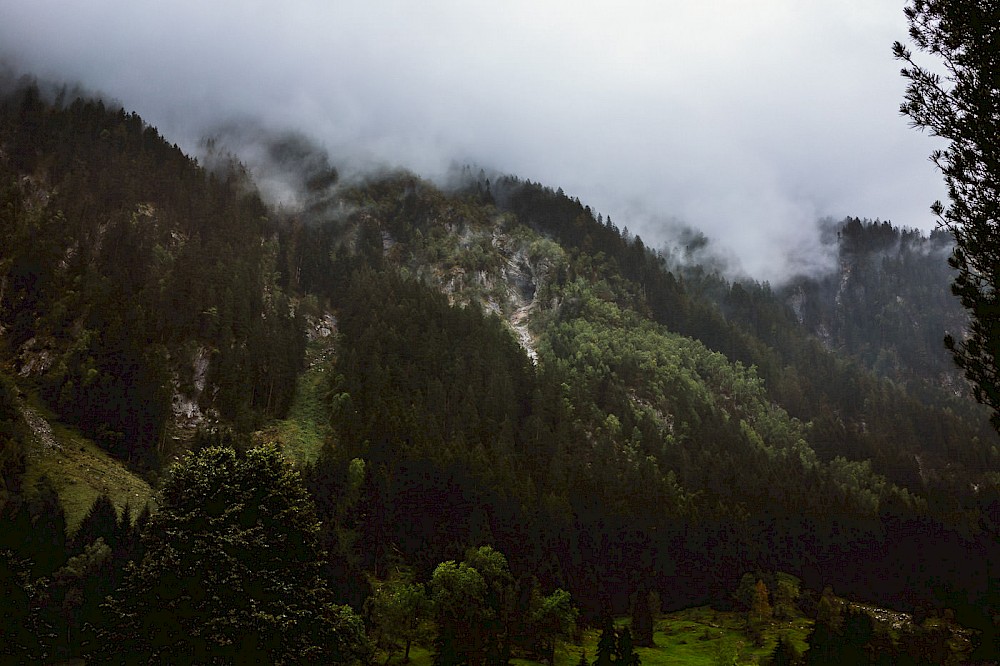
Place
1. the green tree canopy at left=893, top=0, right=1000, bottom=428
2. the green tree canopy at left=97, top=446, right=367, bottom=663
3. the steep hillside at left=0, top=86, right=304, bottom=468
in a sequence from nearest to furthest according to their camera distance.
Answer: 1. the green tree canopy at left=893, top=0, right=1000, bottom=428
2. the green tree canopy at left=97, top=446, right=367, bottom=663
3. the steep hillside at left=0, top=86, right=304, bottom=468

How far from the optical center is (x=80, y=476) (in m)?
86.0

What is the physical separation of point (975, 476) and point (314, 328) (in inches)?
7339

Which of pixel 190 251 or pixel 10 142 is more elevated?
pixel 10 142

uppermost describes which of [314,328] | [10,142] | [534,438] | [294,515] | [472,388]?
[10,142]

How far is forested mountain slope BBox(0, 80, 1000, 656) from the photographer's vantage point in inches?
4011

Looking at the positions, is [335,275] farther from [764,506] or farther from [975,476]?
[975,476]

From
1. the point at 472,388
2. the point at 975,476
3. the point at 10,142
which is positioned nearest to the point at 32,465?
the point at 472,388

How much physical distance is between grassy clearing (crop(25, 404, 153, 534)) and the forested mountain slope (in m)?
4.36

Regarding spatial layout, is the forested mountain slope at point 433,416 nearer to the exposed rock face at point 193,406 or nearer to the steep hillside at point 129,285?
the exposed rock face at point 193,406

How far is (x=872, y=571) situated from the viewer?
116 m

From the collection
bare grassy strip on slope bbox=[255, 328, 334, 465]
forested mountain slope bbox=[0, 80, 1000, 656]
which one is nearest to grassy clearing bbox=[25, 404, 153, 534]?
forested mountain slope bbox=[0, 80, 1000, 656]

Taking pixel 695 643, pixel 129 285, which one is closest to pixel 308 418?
pixel 129 285

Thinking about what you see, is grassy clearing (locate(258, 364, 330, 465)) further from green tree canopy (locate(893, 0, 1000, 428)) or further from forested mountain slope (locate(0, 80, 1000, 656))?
green tree canopy (locate(893, 0, 1000, 428))

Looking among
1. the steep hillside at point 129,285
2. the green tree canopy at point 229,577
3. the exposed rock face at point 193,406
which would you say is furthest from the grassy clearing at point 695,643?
the steep hillside at point 129,285
